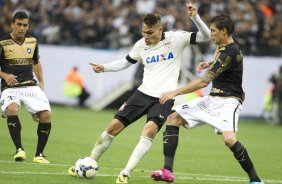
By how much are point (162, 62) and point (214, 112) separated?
119 cm

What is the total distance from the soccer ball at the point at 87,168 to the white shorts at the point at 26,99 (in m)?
2.27

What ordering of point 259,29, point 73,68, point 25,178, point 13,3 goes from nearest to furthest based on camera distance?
point 25,178, point 259,29, point 73,68, point 13,3

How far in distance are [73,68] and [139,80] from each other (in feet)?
10.6

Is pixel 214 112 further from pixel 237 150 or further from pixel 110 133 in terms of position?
pixel 110 133

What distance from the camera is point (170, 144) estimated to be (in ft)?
36.0

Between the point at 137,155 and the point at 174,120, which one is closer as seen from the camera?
the point at 137,155

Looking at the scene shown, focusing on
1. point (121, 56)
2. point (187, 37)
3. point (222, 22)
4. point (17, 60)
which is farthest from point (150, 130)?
point (121, 56)

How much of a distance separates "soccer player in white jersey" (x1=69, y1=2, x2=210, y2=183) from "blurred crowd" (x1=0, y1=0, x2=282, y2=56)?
52.2 ft

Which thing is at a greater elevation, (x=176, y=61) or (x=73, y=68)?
(x=176, y=61)

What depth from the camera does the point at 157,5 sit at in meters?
29.4

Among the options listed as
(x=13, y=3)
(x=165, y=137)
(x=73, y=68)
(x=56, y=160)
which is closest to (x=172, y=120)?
(x=165, y=137)

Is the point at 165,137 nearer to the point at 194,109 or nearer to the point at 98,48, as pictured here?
the point at 194,109

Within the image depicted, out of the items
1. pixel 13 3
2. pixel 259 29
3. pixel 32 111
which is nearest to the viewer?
pixel 32 111

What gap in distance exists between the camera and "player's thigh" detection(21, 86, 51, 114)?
1310 cm
